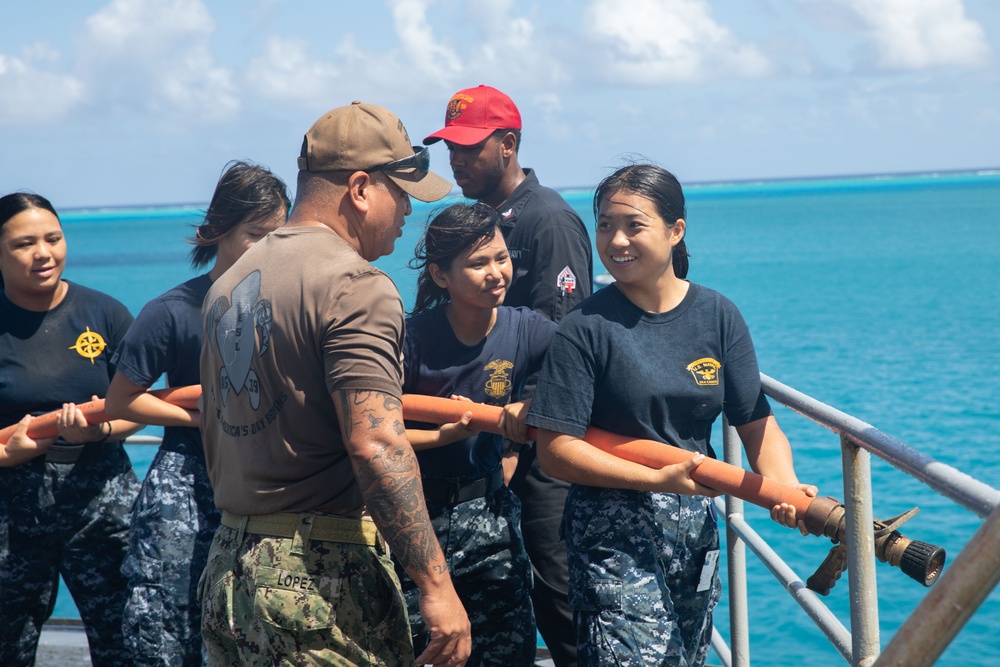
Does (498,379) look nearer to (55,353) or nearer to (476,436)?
(476,436)

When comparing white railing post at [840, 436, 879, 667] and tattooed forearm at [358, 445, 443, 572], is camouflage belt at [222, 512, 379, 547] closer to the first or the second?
tattooed forearm at [358, 445, 443, 572]

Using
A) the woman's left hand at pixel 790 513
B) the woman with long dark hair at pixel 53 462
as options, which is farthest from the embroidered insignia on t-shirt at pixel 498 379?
the woman with long dark hair at pixel 53 462

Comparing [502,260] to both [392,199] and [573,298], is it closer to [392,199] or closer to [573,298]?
[573,298]

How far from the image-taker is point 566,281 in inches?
162

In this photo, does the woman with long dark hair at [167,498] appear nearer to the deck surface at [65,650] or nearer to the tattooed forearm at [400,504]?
the tattooed forearm at [400,504]

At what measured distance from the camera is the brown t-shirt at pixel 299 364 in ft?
8.33

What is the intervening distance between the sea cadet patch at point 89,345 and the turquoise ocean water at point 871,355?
0.59 meters

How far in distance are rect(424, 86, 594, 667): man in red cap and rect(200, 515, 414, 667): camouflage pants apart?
1.32 meters

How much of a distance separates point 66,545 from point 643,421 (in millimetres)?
2366

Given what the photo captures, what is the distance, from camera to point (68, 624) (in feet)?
18.7

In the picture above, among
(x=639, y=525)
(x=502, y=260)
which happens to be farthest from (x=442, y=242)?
(x=639, y=525)

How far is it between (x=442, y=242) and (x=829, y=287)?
51992mm

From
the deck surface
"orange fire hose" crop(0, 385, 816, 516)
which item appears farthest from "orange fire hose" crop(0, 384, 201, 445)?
the deck surface

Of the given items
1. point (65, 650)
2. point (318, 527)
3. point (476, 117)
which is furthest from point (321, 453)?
point (65, 650)
